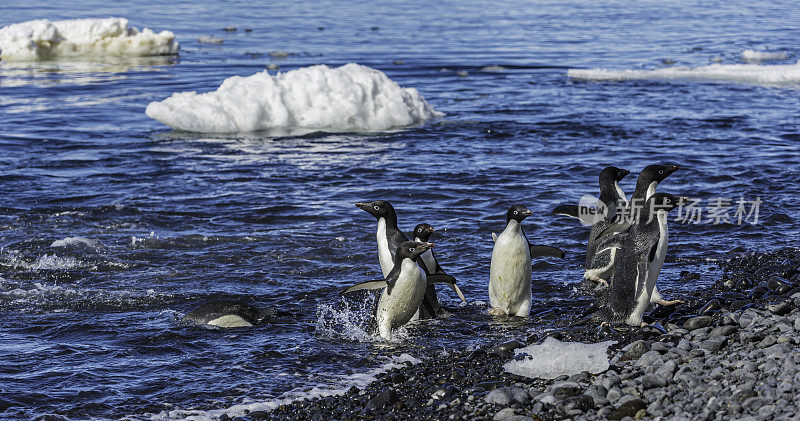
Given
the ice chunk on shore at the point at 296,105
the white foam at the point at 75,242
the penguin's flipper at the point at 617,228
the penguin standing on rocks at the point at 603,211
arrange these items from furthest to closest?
the ice chunk on shore at the point at 296,105, the white foam at the point at 75,242, the penguin standing on rocks at the point at 603,211, the penguin's flipper at the point at 617,228

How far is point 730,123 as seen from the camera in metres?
15.9

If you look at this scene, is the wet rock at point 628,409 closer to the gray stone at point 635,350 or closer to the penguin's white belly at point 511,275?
the gray stone at point 635,350

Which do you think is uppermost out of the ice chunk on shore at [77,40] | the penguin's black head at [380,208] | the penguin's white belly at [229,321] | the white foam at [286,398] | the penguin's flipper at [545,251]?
the ice chunk on shore at [77,40]

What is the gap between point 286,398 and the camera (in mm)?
5957

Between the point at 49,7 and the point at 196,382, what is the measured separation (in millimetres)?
35503

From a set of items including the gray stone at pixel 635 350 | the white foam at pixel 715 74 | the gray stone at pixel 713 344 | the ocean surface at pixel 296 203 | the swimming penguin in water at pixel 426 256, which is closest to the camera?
the gray stone at pixel 713 344

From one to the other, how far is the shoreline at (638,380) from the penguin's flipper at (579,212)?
152cm

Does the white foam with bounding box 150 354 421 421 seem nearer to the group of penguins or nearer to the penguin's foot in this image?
the group of penguins

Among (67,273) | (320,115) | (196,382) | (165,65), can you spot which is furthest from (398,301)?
(165,65)

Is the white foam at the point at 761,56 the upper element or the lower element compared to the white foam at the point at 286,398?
upper

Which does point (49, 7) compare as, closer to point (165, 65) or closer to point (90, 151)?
point (165, 65)

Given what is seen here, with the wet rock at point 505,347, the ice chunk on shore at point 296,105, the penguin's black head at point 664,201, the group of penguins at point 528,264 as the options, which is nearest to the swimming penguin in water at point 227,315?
the group of penguins at point 528,264

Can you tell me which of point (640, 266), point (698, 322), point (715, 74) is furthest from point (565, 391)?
point (715, 74)

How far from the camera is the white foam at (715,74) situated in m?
19.8
